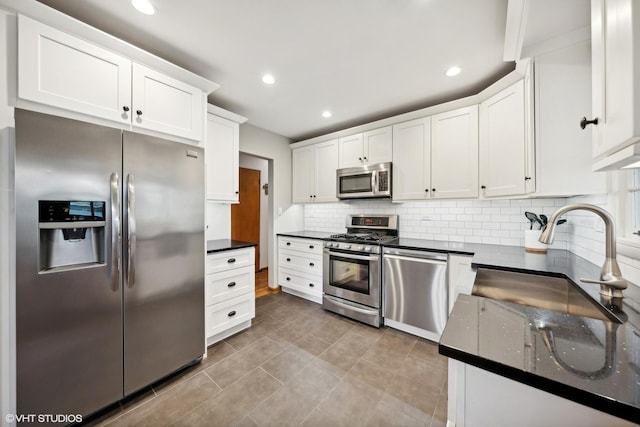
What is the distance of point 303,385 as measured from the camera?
5.84 feet

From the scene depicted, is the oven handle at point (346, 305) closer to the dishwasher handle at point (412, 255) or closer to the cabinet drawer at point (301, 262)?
the cabinet drawer at point (301, 262)

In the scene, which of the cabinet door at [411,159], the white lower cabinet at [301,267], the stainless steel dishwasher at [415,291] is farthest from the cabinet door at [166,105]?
the stainless steel dishwasher at [415,291]

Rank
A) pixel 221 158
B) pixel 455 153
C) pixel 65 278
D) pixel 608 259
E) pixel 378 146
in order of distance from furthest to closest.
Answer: pixel 378 146
pixel 221 158
pixel 455 153
pixel 65 278
pixel 608 259

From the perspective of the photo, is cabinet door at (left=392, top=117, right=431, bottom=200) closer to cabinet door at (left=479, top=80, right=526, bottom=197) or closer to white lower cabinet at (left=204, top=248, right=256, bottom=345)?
cabinet door at (left=479, top=80, right=526, bottom=197)

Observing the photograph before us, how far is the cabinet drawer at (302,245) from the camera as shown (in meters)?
3.27

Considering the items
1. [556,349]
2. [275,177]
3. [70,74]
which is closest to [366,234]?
[275,177]

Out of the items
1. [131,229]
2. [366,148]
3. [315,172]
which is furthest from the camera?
[315,172]

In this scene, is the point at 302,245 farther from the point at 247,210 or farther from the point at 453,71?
the point at 453,71

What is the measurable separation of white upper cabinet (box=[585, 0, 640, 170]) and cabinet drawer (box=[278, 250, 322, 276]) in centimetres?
275

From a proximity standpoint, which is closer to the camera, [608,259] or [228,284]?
[608,259]

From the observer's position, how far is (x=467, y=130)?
2.43 metres

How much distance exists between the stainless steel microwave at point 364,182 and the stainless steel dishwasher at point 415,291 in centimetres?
81

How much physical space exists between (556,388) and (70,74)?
2.51m

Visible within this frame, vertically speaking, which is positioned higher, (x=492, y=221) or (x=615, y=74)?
(x=615, y=74)
